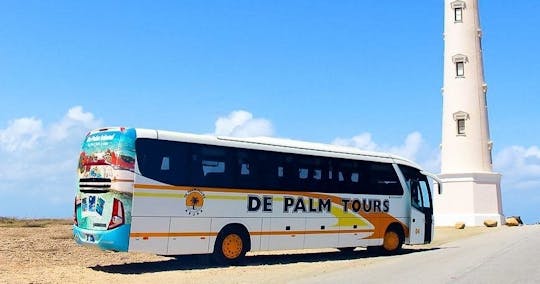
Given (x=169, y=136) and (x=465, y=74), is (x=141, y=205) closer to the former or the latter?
(x=169, y=136)

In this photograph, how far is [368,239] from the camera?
2045 cm

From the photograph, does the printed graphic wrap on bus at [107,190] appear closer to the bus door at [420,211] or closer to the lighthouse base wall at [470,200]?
the bus door at [420,211]

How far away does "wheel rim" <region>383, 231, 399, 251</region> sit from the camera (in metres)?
21.1

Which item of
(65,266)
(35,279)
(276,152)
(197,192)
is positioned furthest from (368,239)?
(35,279)

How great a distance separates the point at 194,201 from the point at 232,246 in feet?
6.20

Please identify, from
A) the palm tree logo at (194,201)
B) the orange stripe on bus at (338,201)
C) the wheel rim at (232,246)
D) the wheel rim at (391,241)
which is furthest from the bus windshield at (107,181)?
the wheel rim at (391,241)

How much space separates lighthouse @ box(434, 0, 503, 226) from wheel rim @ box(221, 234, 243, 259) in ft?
99.3

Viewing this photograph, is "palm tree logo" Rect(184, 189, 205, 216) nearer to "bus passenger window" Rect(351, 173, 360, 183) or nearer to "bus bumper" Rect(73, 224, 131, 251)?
"bus bumper" Rect(73, 224, 131, 251)

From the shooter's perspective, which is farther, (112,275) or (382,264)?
(382,264)

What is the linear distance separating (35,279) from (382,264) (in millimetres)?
9422

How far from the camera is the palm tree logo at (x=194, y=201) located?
15.3 m

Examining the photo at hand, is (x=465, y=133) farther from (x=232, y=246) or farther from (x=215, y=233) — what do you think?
(x=215, y=233)

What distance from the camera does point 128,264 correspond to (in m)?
16.3

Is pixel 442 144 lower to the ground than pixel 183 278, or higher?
higher
